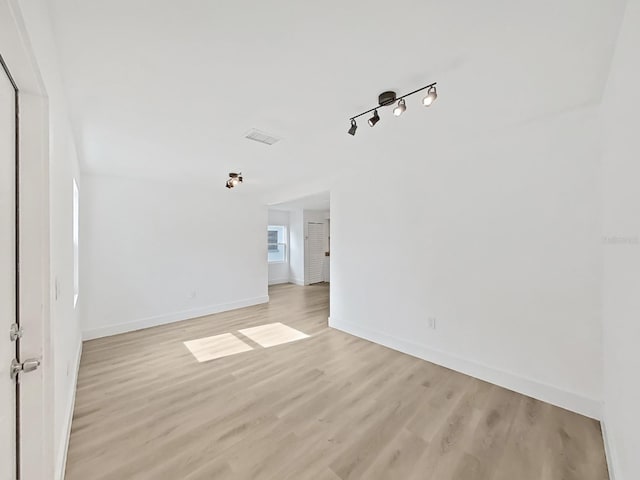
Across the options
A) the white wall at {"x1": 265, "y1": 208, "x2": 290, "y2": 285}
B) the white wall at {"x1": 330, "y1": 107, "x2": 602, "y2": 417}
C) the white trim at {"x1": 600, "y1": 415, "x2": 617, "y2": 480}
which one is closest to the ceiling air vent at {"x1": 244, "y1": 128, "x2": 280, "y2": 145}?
the white wall at {"x1": 330, "y1": 107, "x2": 602, "y2": 417}

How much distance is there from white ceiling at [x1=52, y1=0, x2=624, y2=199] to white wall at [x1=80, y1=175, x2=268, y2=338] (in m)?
1.62

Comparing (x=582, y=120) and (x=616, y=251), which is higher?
(x=582, y=120)

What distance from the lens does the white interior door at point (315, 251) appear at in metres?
7.95

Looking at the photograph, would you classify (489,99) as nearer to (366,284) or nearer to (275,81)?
(275,81)

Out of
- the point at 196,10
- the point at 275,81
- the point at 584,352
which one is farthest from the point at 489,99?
the point at 584,352

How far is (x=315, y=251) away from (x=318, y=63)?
22.1 feet

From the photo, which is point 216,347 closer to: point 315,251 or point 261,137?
point 261,137

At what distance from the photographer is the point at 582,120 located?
2.06 meters

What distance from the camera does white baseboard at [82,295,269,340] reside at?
3732 mm

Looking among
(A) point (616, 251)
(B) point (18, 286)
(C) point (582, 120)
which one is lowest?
(B) point (18, 286)

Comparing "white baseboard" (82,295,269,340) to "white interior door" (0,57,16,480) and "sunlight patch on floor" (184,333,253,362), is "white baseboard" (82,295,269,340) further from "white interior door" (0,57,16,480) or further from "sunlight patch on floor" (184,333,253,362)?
"white interior door" (0,57,16,480)

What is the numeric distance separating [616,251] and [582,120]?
46.2 inches

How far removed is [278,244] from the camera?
27.0 ft

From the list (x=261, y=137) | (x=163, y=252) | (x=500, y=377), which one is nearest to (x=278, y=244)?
(x=163, y=252)
